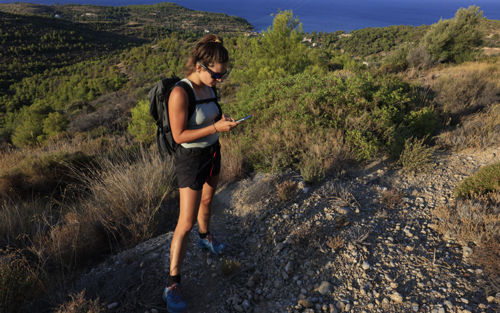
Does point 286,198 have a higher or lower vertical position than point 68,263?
higher

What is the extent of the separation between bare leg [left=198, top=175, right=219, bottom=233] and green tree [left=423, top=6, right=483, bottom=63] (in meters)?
18.0

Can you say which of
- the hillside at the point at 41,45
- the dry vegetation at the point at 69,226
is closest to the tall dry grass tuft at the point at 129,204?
the dry vegetation at the point at 69,226

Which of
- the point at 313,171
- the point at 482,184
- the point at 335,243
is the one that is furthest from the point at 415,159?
the point at 335,243

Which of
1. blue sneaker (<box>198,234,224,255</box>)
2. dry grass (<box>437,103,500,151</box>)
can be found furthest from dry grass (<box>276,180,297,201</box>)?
dry grass (<box>437,103,500,151</box>)

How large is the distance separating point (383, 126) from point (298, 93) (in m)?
1.80

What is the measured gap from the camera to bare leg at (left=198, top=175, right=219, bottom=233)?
2297 millimetres

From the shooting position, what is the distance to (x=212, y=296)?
219 cm

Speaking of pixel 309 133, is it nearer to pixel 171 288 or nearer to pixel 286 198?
pixel 286 198

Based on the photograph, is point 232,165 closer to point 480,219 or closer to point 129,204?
point 129,204

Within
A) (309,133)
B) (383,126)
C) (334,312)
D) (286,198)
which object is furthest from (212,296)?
(383,126)

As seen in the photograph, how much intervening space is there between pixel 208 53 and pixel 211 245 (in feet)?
6.14

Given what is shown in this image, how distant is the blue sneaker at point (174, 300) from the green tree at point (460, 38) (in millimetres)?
18716

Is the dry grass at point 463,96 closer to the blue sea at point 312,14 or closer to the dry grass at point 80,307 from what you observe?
the blue sea at point 312,14

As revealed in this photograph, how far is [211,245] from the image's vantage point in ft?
8.47
